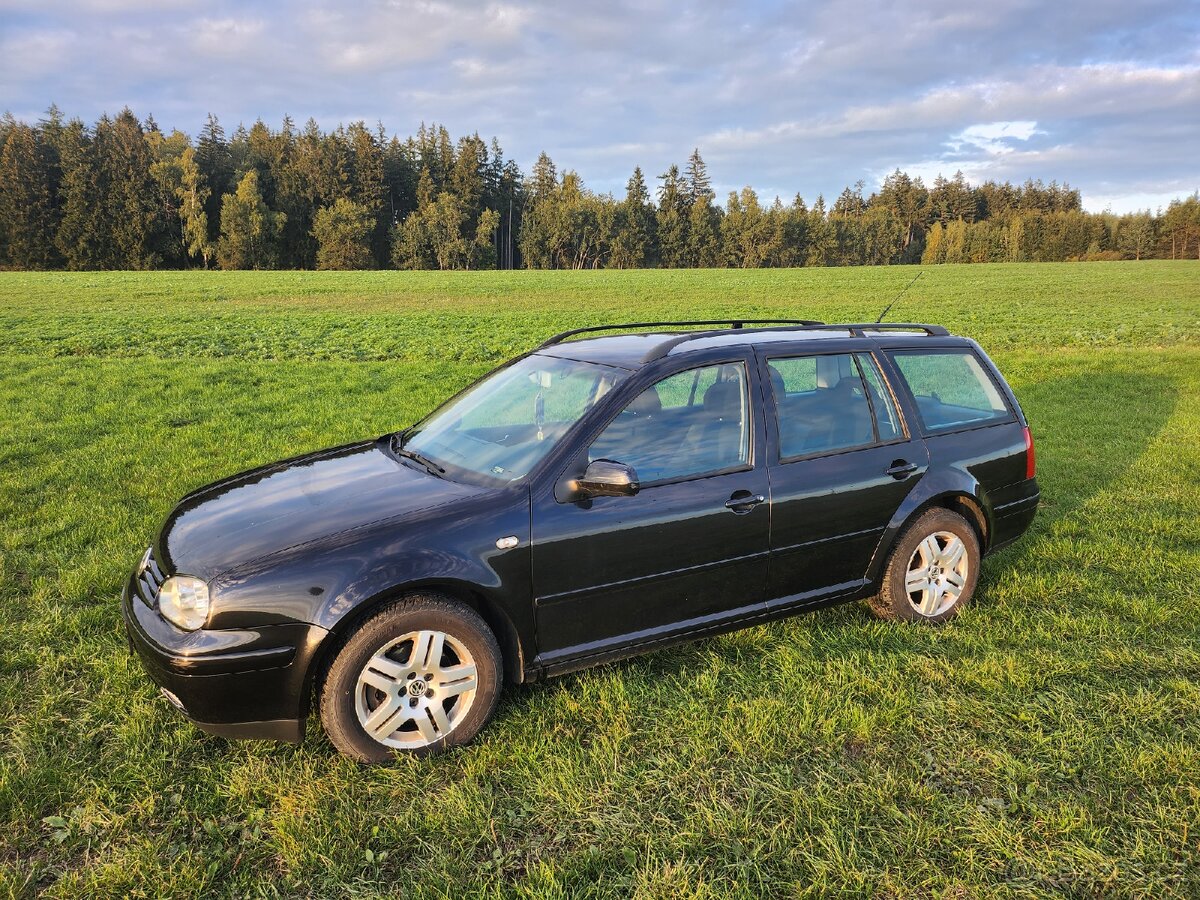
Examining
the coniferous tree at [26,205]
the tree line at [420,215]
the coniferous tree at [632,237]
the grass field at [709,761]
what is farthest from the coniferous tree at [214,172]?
the grass field at [709,761]

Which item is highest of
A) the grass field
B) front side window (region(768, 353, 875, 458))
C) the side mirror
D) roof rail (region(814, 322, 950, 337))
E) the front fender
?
roof rail (region(814, 322, 950, 337))

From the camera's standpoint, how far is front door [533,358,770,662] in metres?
3.22

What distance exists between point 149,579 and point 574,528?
183 centimetres

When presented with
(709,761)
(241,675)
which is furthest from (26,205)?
(709,761)

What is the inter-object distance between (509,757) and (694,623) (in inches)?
41.5

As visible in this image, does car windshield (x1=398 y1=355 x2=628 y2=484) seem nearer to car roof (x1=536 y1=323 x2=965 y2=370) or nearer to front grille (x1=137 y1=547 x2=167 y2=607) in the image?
car roof (x1=536 y1=323 x2=965 y2=370)

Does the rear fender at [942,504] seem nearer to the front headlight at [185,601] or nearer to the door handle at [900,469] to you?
the door handle at [900,469]

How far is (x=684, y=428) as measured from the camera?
3.63m

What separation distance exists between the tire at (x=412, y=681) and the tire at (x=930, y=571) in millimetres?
2250

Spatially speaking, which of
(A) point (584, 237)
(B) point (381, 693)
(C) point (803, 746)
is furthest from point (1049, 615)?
(A) point (584, 237)

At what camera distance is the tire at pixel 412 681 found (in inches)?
113

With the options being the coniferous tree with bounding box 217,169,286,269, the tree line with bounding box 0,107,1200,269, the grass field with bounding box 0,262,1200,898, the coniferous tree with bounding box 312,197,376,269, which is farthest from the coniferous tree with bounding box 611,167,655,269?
the grass field with bounding box 0,262,1200,898

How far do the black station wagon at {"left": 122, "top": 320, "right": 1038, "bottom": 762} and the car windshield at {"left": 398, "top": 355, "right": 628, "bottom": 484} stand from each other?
0.6 inches

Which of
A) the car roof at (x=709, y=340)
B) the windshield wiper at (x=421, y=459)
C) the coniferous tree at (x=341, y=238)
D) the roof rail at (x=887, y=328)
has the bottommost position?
the windshield wiper at (x=421, y=459)
